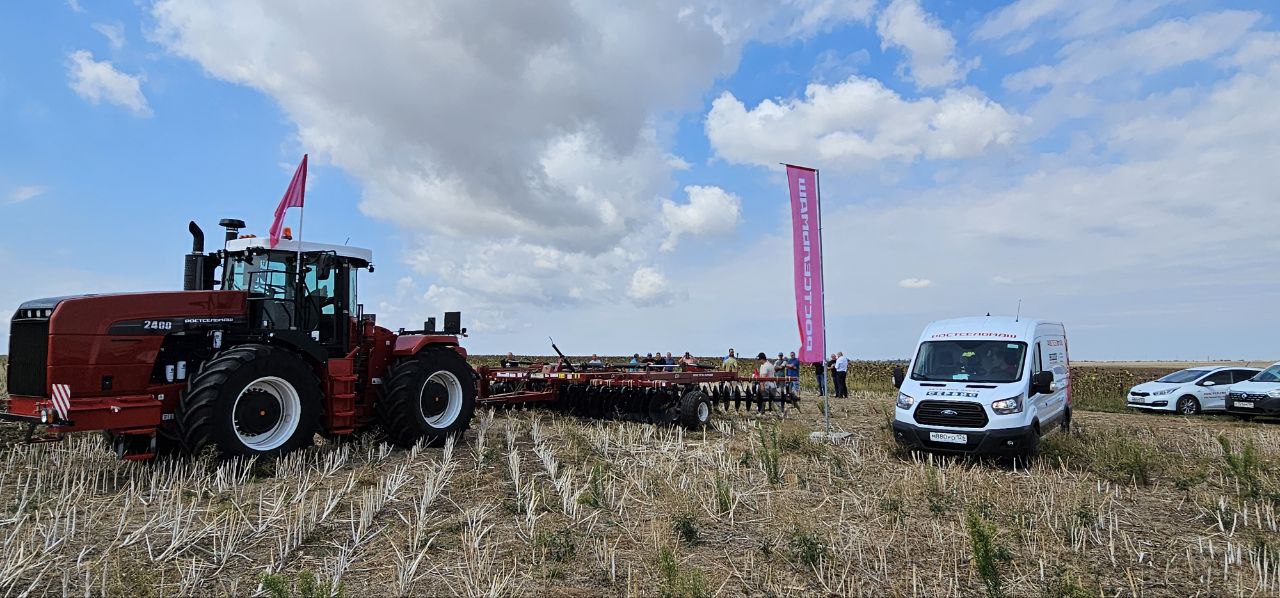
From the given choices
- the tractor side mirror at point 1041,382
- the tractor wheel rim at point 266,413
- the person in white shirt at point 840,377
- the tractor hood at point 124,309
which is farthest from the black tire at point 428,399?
the person in white shirt at point 840,377

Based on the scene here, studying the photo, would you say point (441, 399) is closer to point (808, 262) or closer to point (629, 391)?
point (629, 391)

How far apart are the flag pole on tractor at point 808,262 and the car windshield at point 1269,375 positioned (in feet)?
37.9

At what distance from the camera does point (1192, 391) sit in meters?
18.2

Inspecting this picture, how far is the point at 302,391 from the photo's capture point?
8.41 m

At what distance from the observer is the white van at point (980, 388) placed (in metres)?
9.36

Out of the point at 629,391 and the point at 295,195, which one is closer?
the point at 295,195

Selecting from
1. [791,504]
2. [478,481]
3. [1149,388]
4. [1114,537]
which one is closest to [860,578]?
[791,504]

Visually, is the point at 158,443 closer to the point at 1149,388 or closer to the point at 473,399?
the point at 473,399

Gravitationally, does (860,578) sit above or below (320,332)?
below

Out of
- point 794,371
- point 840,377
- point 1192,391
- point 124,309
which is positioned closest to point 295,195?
point 124,309

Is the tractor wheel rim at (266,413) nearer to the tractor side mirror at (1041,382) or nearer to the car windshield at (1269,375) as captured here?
the tractor side mirror at (1041,382)

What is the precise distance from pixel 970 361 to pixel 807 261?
325 cm

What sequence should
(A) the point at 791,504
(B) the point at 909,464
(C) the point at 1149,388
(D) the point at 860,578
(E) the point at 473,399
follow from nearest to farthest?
(D) the point at 860,578, (A) the point at 791,504, (B) the point at 909,464, (E) the point at 473,399, (C) the point at 1149,388

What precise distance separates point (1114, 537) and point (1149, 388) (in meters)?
15.6
